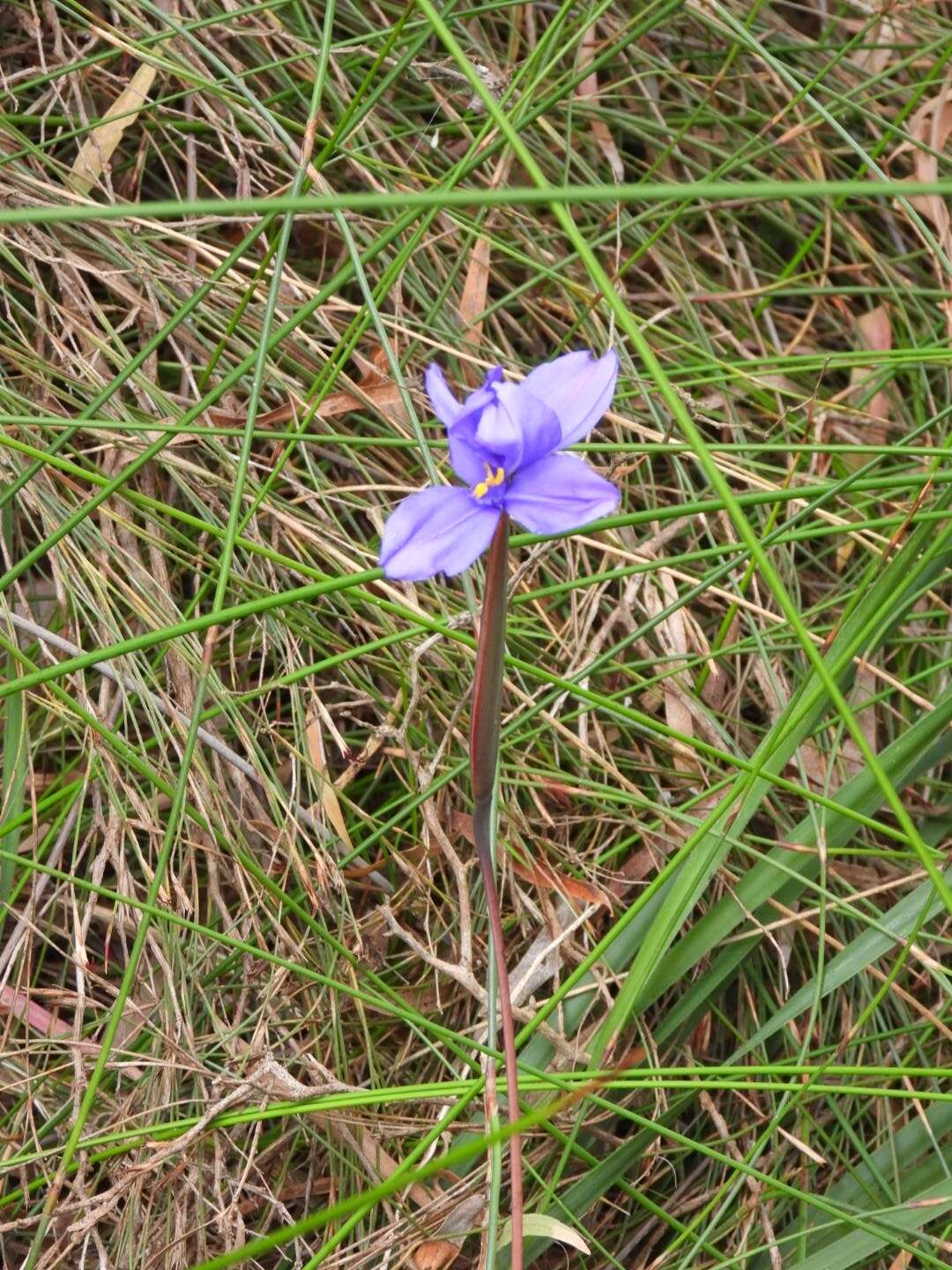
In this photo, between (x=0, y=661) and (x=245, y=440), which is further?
(x=0, y=661)

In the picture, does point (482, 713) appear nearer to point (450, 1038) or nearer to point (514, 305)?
point (450, 1038)

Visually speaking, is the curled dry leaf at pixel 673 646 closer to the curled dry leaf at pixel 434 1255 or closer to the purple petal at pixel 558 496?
the curled dry leaf at pixel 434 1255

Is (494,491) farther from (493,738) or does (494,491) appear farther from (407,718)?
(407,718)

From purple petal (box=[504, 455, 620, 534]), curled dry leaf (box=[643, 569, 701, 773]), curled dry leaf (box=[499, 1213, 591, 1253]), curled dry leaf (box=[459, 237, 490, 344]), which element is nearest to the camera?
purple petal (box=[504, 455, 620, 534])

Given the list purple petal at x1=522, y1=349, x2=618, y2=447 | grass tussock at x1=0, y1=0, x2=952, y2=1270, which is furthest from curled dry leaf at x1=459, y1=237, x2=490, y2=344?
purple petal at x1=522, y1=349, x2=618, y2=447

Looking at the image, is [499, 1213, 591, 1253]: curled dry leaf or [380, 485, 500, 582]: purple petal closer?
[380, 485, 500, 582]: purple petal

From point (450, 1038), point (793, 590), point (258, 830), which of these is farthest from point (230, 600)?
point (793, 590)

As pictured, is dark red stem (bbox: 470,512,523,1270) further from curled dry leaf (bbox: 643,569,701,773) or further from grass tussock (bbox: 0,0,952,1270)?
curled dry leaf (bbox: 643,569,701,773)

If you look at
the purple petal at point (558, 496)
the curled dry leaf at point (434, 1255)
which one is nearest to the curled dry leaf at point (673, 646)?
the curled dry leaf at point (434, 1255)
